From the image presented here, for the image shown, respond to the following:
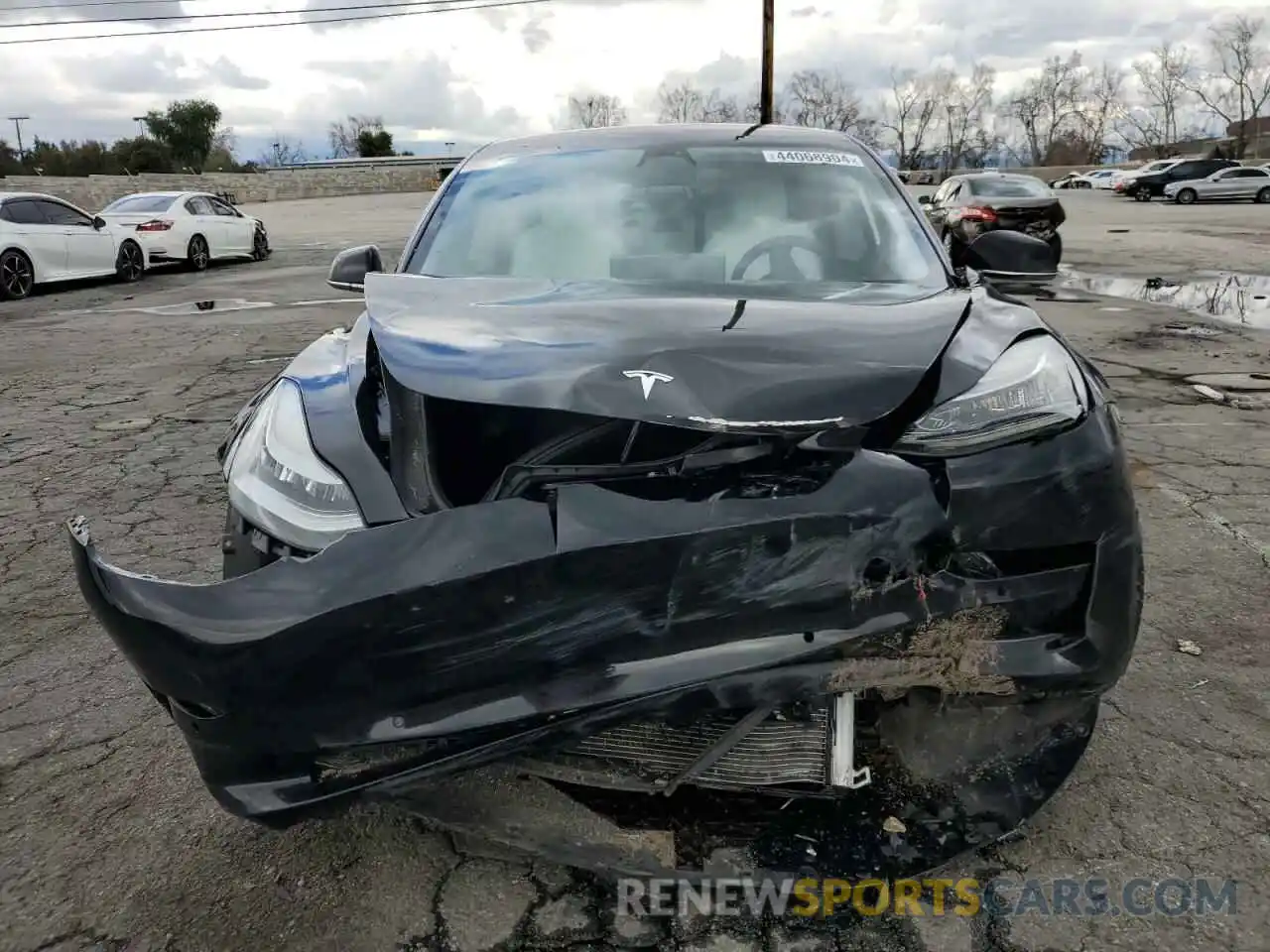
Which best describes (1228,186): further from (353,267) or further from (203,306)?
(353,267)

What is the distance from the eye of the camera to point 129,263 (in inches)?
594

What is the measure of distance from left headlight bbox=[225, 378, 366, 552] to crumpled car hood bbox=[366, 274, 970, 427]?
235 mm

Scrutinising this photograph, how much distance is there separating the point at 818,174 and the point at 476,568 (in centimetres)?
209

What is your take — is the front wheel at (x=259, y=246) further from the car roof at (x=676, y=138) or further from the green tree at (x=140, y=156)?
the green tree at (x=140, y=156)

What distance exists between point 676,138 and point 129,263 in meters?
14.5

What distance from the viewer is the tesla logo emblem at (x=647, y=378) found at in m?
1.61

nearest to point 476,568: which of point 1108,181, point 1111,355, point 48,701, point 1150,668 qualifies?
point 48,701

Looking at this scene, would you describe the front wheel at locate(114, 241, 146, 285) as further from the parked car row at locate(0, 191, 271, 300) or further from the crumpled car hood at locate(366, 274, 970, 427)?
the crumpled car hood at locate(366, 274, 970, 427)

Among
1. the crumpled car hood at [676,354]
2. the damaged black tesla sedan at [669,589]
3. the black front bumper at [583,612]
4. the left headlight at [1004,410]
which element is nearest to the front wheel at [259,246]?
the crumpled car hood at [676,354]

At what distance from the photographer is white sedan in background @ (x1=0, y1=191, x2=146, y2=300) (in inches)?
503

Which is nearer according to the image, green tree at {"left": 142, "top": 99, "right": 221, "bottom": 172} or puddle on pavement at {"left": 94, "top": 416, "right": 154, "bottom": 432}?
puddle on pavement at {"left": 94, "top": 416, "right": 154, "bottom": 432}

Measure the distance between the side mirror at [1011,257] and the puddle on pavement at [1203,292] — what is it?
7476mm

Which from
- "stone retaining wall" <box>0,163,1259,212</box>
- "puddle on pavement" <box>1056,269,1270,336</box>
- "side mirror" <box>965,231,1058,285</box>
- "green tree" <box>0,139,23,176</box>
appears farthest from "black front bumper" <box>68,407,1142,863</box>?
"green tree" <box>0,139,23,176</box>

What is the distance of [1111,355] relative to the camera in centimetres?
757
